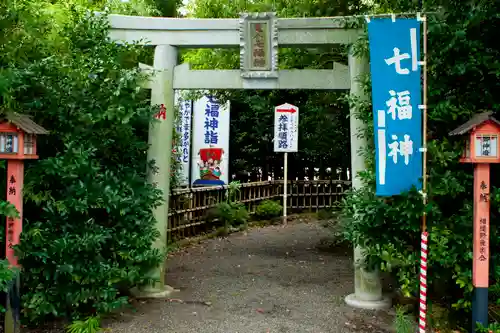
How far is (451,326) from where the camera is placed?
19.6ft

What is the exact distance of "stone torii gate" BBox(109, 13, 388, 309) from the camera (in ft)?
23.0

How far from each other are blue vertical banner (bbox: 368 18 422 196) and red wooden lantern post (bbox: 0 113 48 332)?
3.49m

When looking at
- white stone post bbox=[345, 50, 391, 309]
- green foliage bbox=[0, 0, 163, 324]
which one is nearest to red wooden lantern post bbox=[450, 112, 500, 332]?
white stone post bbox=[345, 50, 391, 309]

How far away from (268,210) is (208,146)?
3220 mm

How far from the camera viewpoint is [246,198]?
15414 mm

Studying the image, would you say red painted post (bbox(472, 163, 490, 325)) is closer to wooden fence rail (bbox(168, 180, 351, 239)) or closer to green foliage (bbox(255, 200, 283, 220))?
wooden fence rail (bbox(168, 180, 351, 239))

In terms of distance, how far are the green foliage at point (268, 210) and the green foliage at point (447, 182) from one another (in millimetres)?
9577

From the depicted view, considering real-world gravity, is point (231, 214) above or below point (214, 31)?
below

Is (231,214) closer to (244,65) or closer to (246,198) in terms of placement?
(246,198)

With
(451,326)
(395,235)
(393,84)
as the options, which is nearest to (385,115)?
(393,84)

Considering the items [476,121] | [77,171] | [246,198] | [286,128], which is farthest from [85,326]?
[286,128]

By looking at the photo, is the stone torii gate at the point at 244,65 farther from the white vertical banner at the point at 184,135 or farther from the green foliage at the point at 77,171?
the white vertical banner at the point at 184,135

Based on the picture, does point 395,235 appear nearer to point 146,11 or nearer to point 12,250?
point 12,250

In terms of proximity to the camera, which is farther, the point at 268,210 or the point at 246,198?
the point at 268,210
